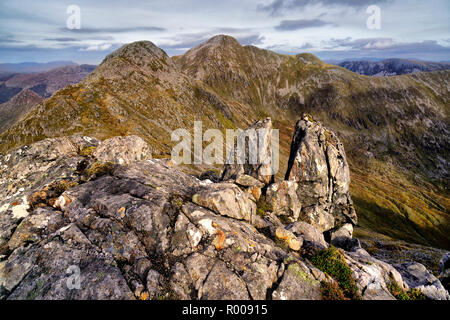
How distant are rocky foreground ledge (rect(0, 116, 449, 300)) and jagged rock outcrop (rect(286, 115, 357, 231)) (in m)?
18.5

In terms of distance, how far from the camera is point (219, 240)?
1600 centimetres

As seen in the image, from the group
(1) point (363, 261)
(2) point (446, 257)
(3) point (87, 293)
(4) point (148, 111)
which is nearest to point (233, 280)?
(3) point (87, 293)

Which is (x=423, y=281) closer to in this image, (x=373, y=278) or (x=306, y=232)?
(x=373, y=278)

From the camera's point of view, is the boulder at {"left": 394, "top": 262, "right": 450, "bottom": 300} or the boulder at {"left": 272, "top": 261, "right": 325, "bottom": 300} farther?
the boulder at {"left": 394, "top": 262, "right": 450, "bottom": 300}

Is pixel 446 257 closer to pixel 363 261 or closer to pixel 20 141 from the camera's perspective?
pixel 363 261

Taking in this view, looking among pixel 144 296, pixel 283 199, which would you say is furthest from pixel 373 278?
pixel 283 199

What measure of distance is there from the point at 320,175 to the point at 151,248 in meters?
39.3

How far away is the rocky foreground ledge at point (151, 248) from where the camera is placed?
42.4 feet

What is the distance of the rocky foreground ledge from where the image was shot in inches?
509

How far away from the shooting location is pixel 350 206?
47.9 m

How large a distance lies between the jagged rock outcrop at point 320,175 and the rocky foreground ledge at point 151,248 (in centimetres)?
1848

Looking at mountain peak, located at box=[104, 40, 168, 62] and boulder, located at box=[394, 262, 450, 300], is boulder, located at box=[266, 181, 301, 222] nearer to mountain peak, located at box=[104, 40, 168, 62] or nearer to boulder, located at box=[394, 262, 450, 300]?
boulder, located at box=[394, 262, 450, 300]

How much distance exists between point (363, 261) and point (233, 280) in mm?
11970

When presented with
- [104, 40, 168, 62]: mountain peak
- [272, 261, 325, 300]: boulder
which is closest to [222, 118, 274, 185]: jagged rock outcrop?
[272, 261, 325, 300]: boulder
